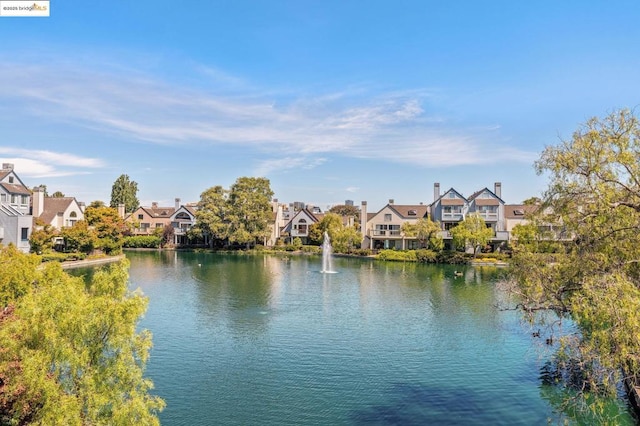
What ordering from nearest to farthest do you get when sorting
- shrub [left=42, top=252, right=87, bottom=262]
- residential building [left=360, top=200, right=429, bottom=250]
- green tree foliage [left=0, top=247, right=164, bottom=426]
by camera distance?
1. green tree foliage [left=0, top=247, right=164, bottom=426]
2. shrub [left=42, top=252, right=87, bottom=262]
3. residential building [left=360, top=200, right=429, bottom=250]

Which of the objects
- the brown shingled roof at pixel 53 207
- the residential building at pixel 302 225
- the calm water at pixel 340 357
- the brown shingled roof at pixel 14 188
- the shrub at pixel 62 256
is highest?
the brown shingled roof at pixel 14 188

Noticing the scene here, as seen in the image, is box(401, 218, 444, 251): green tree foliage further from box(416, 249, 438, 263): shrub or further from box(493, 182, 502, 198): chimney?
box(493, 182, 502, 198): chimney

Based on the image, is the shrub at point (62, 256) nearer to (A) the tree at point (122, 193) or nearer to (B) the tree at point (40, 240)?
(B) the tree at point (40, 240)

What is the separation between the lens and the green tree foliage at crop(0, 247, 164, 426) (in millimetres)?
9055

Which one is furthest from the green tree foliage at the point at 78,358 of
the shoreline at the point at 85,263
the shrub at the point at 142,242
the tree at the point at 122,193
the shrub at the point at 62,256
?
the tree at the point at 122,193

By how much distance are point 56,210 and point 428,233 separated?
52.0m

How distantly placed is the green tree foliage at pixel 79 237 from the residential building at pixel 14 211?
4.99 metres

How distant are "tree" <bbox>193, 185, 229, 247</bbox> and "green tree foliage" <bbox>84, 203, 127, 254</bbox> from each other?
16048mm

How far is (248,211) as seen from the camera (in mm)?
74188

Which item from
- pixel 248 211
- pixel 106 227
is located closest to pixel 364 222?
pixel 248 211

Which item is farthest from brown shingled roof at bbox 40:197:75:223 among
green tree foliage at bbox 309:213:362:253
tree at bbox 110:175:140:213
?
green tree foliage at bbox 309:213:362:253

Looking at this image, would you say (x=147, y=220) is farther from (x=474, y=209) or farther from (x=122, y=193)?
(x=474, y=209)

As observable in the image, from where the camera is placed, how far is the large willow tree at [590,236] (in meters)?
10.6

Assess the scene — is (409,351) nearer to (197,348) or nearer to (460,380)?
(460,380)
